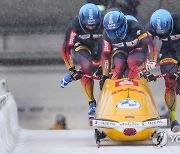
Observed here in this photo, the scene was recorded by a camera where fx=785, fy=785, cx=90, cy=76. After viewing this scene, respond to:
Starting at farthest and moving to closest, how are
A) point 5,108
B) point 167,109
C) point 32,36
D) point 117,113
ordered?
point 32,36 → point 167,109 → point 5,108 → point 117,113

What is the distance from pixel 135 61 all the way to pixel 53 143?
1302mm

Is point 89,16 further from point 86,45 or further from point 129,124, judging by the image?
point 129,124

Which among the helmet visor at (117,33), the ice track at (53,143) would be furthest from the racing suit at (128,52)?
the ice track at (53,143)

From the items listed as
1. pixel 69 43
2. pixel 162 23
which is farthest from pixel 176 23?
pixel 69 43

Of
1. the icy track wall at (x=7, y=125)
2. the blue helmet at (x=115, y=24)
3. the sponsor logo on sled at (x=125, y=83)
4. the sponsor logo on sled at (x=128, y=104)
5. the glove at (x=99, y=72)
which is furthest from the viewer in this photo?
the glove at (x=99, y=72)

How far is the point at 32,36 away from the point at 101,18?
1.72 metres

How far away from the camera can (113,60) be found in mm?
8242

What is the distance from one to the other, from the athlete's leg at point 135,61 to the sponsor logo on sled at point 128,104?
859 mm

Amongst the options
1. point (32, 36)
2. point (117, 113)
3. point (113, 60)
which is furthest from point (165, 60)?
point (32, 36)

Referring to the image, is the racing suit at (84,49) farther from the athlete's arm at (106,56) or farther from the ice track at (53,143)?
the ice track at (53,143)

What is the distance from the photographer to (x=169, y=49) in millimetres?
8555

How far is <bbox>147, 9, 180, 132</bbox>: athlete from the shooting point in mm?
8320

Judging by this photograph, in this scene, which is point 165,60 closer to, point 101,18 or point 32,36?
point 101,18

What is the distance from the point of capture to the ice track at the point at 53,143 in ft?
22.6
